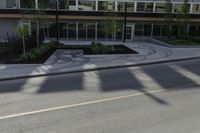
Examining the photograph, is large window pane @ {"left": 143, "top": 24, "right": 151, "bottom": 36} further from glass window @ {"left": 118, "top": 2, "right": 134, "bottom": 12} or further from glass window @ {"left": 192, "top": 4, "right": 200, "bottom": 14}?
glass window @ {"left": 192, "top": 4, "right": 200, "bottom": 14}

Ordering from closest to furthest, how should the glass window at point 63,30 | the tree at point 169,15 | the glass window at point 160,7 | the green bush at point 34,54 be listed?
the green bush at point 34,54 < the tree at point 169,15 < the glass window at point 63,30 < the glass window at point 160,7

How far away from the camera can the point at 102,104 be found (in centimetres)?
813

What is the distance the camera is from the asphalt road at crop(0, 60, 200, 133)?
6.44m

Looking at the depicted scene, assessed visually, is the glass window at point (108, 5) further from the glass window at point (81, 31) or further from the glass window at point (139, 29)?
the glass window at point (139, 29)

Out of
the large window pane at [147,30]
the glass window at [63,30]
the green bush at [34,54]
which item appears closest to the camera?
the green bush at [34,54]

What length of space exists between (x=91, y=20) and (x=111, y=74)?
17135 mm

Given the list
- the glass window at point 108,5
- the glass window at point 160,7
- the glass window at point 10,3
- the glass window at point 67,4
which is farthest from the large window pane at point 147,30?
the glass window at point 10,3

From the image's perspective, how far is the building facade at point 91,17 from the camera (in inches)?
1118

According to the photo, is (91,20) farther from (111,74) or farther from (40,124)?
(40,124)

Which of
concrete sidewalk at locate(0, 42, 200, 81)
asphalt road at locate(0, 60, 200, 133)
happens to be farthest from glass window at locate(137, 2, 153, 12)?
asphalt road at locate(0, 60, 200, 133)

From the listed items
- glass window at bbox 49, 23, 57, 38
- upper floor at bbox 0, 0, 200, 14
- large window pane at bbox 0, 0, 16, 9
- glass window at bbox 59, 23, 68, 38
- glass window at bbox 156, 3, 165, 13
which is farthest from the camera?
glass window at bbox 156, 3, 165, 13

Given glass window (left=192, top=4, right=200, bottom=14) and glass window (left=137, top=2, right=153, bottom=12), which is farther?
glass window (left=192, top=4, right=200, bottom=14)

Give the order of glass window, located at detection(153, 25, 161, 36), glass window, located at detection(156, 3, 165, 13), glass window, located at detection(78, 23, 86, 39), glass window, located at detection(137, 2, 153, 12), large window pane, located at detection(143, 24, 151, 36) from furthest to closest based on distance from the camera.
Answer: glass window, located at detection(153, 25, 161, 36), large window pane, located at detection(143, 24, 151, 36), glass window, located at detection(156, 3, 165, 13), glass window, located at detection(137, 2, 153, 12), glass window, located at detection(78, 23, 86, 39)

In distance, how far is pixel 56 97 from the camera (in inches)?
350
